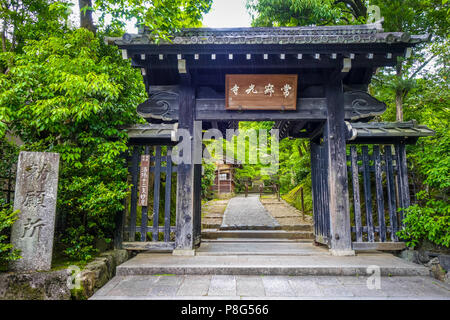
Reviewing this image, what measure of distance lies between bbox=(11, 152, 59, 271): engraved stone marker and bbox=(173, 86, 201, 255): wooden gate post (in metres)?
2.49

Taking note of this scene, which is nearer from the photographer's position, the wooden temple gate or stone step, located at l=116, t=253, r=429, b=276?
stone step, located at l=116, t=253, r=429, b=276

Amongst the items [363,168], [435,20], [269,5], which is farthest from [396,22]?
[363,168]

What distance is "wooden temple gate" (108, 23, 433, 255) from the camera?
552 cm

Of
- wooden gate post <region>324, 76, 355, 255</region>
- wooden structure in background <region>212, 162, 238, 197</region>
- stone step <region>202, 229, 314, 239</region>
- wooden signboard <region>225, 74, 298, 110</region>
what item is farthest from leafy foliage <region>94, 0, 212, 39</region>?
wooden structure in background <region>212, 162, 238, 197</region>

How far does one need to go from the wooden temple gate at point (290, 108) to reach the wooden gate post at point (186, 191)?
0.08 feet

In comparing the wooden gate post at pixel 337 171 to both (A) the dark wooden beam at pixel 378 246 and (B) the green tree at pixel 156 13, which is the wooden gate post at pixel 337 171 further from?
(B) the green tree at pixel 156 13

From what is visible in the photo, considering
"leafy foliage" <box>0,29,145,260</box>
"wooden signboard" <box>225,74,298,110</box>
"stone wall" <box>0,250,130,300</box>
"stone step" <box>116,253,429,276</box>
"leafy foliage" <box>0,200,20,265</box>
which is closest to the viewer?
"stone wall" <box>0,250,130,300</box>

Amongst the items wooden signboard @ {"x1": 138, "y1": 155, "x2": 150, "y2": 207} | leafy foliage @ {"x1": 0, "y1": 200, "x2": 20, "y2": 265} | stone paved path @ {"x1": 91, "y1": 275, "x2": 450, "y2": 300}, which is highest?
wooden signboard @ {"x1": 138, "y1": 155, "x2": 150, "y2": 207}

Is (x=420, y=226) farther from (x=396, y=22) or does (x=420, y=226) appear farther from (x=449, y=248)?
(x=396, y=22)

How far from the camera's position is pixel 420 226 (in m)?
5.45

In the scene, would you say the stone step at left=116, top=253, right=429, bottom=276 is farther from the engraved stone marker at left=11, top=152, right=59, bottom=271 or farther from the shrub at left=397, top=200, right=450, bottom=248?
the engraved stone marker at left=11, top=152, right=59, bottom=271

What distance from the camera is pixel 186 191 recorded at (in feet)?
19.6

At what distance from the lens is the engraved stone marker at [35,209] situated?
409 cm

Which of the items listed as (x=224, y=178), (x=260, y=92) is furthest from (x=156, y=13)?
(x=224, y=178)
